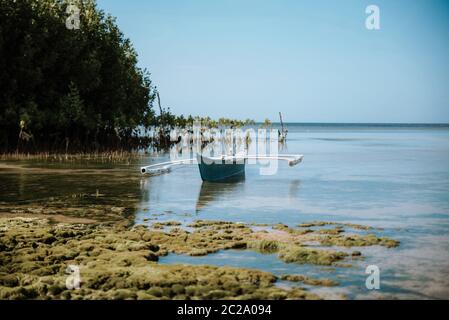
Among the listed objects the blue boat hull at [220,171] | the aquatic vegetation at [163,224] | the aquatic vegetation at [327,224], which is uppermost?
the blue boat hull at [220,171]

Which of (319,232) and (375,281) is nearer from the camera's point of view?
(375,281)

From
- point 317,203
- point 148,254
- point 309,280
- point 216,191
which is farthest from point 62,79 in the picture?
point 309,280

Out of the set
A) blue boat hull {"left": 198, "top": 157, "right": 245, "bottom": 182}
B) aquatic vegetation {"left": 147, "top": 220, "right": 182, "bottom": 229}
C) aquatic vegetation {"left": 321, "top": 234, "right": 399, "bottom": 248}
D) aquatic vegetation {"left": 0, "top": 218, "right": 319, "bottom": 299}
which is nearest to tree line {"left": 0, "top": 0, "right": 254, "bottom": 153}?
blue boat hull {"left": 198, "top": 157, "right": 245, "bottom": 182}

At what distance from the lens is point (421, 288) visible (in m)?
7.47

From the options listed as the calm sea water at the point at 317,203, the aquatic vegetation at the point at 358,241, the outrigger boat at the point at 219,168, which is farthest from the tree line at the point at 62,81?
the aquatic vegetation at the point at 358,241

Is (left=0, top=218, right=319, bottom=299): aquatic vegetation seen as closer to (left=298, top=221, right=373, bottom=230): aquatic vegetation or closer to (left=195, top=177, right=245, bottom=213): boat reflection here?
(left=298, top=221, right=373, bottom=230): aquatic vegetation

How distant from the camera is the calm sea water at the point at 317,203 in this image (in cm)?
821

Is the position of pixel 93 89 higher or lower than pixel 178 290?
higher

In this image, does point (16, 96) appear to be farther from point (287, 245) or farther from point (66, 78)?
point (287, 245)

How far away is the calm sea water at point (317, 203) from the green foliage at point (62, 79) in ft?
22.0

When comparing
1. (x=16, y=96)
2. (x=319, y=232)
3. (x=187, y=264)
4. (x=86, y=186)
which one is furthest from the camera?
(x=16, y=96)

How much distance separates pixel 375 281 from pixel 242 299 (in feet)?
6.93

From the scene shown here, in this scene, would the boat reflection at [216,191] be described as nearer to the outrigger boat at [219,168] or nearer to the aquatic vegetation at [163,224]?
the outrigger boat at [219,168]

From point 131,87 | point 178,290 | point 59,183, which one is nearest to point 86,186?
point 59,183
